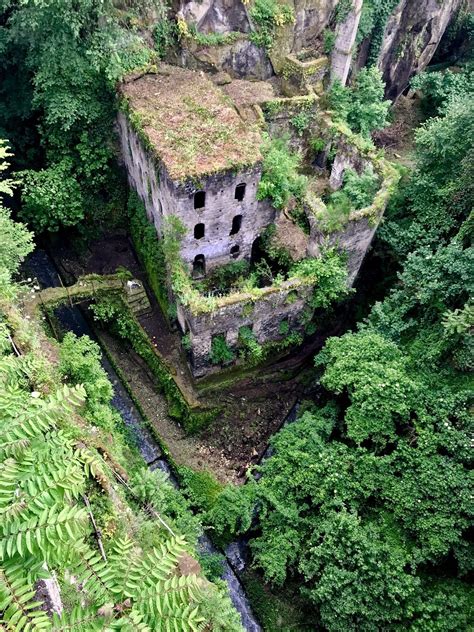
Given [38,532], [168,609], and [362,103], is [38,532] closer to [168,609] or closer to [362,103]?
[168,609]

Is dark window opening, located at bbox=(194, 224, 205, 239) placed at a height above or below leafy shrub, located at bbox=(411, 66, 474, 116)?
below

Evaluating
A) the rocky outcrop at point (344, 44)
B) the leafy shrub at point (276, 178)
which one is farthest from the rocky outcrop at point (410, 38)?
the leafy shrub at point (276, 178)

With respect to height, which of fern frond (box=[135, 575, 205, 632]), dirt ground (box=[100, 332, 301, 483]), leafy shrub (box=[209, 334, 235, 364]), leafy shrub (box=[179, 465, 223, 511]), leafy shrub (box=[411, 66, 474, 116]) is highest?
leafy shrub (box=[411, 66, 474, 116])

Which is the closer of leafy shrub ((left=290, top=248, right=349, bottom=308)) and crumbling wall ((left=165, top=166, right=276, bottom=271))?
crumbling wall ((left=165, top=166, right=276, bottom=271))

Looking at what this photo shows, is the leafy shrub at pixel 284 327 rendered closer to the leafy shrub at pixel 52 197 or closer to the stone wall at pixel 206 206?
the stone wall at pixel 206 206

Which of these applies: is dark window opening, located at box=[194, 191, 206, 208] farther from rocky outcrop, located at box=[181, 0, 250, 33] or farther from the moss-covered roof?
rocky outcrop, located at box=[181, 0, 250, 33]

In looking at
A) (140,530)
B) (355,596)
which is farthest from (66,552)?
(355,596)

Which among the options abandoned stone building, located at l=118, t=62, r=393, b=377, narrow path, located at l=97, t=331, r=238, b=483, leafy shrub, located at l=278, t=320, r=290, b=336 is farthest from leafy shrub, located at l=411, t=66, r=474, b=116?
narrow path, located at l=97, t=331, r=238, b=483
